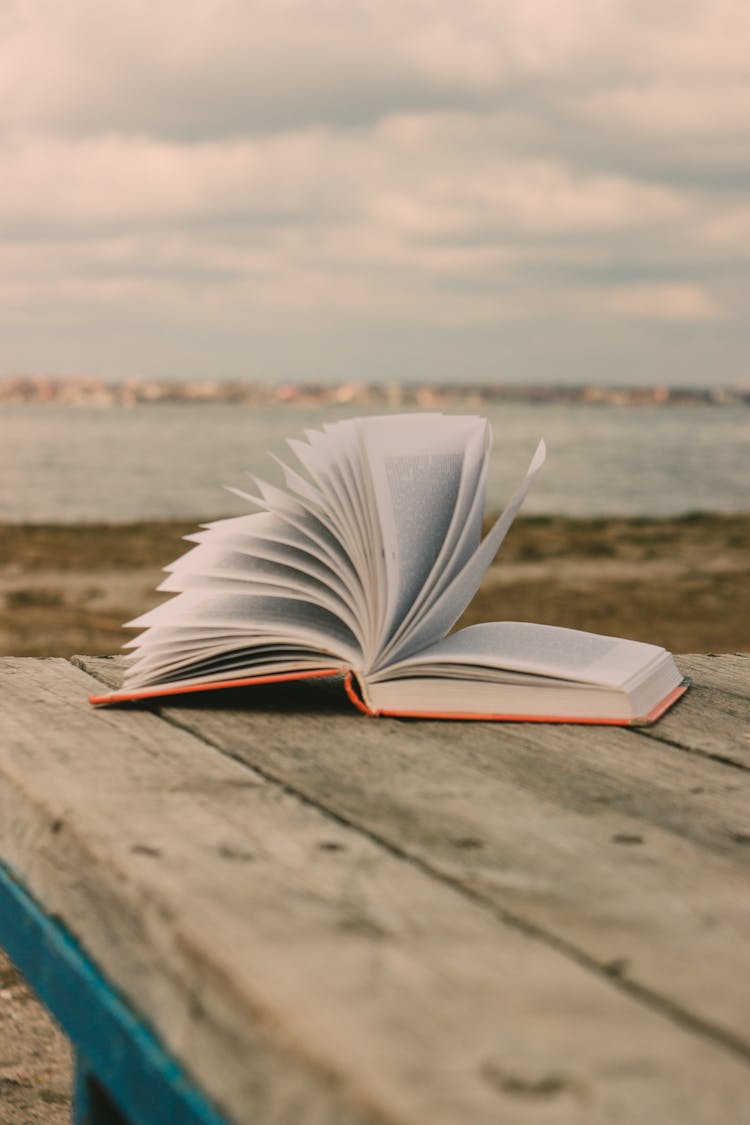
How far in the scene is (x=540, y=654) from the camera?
120 centimetres

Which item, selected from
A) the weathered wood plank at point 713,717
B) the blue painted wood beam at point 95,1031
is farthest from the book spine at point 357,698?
the blue painted wood beam at point 95,1031

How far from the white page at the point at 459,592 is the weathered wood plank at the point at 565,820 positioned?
0.10 metres

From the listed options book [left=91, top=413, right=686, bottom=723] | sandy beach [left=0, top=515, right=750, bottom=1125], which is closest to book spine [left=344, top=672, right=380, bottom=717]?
book [left=91, top=413, right=686, bottom=723]

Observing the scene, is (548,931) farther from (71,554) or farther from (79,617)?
(71,554)

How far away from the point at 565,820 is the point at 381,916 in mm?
→ 248

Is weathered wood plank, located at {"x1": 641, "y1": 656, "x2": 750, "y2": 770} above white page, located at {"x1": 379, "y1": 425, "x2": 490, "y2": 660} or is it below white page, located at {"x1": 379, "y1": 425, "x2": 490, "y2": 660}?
below

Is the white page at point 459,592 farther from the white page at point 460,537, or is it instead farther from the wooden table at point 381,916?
the wooden table at point 381,916

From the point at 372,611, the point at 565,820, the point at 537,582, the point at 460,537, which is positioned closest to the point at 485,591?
the point at 537,582

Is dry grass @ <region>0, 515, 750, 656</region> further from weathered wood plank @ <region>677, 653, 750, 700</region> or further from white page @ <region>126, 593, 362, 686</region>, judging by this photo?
white page @ <region>126, 593, 362, 686</region>

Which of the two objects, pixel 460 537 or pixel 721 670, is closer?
pixel 460 537

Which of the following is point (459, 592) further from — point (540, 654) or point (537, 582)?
point (537, 582)

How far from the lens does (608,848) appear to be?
30.4 inches

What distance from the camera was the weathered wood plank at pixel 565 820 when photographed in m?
0.61

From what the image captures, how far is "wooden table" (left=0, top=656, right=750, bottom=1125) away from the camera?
1.53 feet
